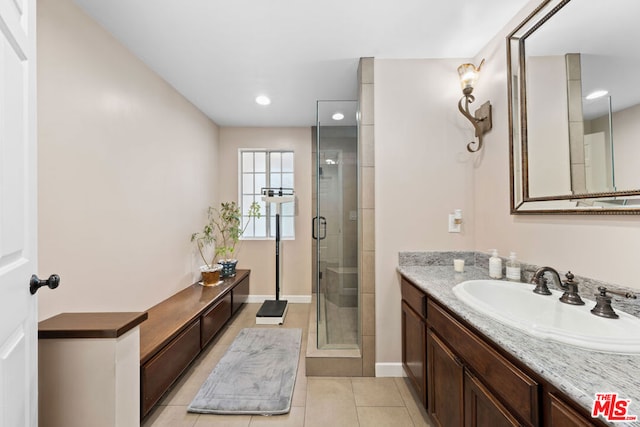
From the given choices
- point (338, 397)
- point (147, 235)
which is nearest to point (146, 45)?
point (147, 235)

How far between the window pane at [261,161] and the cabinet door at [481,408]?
368 centimetres

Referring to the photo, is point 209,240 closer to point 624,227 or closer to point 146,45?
point 146,45

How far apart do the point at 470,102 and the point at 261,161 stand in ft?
9.89

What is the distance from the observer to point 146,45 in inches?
80.0

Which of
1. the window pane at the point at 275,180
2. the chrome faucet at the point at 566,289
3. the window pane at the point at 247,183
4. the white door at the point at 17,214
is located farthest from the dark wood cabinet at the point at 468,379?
the window pane at the point at 247,183

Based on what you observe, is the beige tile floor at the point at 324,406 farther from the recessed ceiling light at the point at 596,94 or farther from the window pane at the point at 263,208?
the window pane at the point at 263,208

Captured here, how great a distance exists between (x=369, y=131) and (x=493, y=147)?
3.04 feet

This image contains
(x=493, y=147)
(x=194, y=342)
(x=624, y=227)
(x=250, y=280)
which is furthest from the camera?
(x=250, y=280)

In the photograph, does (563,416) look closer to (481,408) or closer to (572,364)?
(572,364)

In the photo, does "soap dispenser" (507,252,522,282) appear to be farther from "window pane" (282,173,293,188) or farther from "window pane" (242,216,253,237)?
"window pane" (242,216,253,237)

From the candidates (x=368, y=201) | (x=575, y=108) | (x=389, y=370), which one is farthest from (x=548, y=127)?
(x=389, y=370)

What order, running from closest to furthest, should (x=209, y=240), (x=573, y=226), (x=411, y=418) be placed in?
(x=573, y=226)
(x=411, y=418)
(x=209, y=240)

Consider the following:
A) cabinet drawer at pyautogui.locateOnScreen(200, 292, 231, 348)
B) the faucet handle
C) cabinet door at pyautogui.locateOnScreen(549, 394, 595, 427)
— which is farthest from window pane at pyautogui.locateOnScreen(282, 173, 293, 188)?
cabinet door at pyautogui.locateOnScreen(549, 394, 595, 427)

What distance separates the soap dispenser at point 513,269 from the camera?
1580 mm
